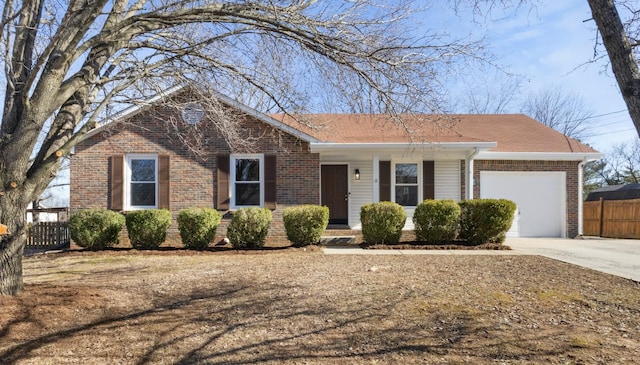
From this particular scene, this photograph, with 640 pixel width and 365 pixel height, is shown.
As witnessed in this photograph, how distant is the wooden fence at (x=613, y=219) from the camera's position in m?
15.3

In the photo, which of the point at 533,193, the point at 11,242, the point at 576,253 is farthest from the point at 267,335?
the point at 533,193

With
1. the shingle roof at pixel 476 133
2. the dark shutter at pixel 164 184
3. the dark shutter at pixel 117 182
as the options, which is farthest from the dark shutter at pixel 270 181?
the dark shutter at pixel 117 182

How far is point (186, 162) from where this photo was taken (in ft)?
40.1

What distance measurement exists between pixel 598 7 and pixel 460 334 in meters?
3.05

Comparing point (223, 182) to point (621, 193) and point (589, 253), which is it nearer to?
point (589, 253)

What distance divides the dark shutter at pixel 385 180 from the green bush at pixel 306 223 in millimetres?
3341

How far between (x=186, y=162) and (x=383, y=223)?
588cm

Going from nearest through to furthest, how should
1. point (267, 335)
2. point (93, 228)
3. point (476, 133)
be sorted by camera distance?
1. point (267, 335)
2. point (93, 228)
3. point (476, 133)

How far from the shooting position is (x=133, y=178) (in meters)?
12.3

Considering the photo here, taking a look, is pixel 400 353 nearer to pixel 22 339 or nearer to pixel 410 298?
pixel 410 298

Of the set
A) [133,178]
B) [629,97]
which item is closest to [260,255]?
[133,178]

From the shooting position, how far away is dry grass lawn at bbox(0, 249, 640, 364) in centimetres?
369

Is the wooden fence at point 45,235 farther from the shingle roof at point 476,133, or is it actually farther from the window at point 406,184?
the window at point 406,184

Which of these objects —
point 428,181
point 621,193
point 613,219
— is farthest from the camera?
point 621,193
